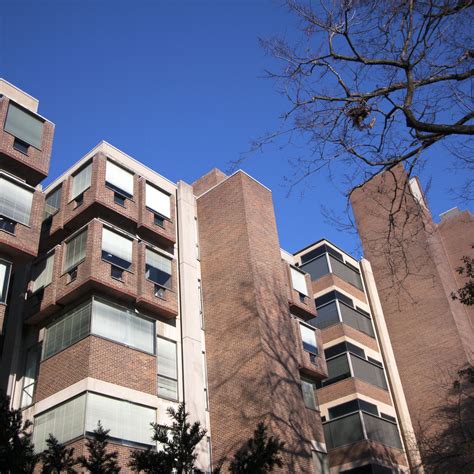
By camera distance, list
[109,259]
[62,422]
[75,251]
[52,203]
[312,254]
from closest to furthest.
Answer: [62,422] < [109,259] < [75,251] < [52,203] < [312,254]

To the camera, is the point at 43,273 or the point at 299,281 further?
the point at 299,281

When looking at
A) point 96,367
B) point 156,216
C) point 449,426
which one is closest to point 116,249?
point 156,216

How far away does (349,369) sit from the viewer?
95.9ft

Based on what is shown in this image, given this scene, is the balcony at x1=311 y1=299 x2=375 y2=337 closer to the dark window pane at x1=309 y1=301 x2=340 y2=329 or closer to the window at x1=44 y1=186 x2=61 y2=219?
the dark window pane at x1=309 y1=301 x2=340 y2=329

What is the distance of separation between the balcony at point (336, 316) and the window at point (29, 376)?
14972mm

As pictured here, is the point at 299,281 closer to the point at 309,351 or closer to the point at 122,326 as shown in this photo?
the point at 309,351

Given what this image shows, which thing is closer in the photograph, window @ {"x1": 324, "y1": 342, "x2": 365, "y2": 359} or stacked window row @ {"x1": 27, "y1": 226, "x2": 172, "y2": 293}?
stacked window row @ {"x1": 27, "y1": 226, "x2": 172, "y2": 293}

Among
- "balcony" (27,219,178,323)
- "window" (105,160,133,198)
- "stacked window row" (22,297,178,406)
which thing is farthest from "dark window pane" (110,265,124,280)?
"window" (105,160,133,198)

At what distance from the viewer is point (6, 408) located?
11.7 m

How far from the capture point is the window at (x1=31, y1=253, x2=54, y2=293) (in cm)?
2181

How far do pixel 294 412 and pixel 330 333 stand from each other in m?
10.00

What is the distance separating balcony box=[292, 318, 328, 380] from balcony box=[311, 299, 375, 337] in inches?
134

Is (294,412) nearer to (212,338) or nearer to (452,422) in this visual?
(212,338)

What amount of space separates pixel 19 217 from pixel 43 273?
8.69 ft
